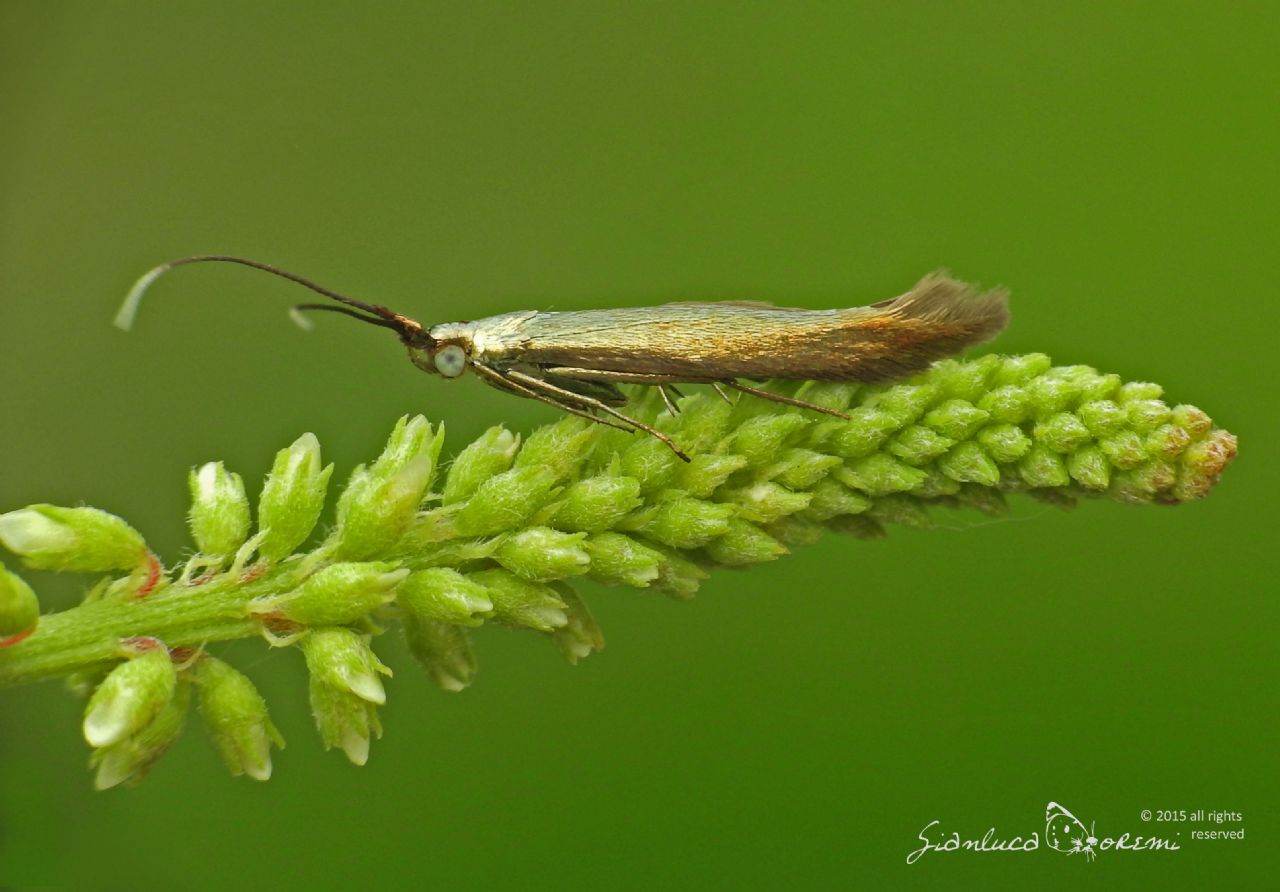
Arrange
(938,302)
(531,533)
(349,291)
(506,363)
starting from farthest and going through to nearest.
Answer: (349,291)
(506,363)
(938,302)
(531,533)

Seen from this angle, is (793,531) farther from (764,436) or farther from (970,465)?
(970,465)

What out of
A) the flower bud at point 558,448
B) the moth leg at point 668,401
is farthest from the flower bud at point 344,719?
the moth leg at point 668,401

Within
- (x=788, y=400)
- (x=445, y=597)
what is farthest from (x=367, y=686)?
(x=788, y=400)

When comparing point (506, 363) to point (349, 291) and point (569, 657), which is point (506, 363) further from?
point (349, 291)

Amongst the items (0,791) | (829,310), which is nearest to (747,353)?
(829,310)

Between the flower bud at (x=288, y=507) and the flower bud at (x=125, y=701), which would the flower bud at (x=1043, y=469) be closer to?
the flower bud at (x=288, y=507)

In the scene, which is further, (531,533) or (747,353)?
(747,353)

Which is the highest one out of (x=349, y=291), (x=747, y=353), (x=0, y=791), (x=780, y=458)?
(x=349, y=291)

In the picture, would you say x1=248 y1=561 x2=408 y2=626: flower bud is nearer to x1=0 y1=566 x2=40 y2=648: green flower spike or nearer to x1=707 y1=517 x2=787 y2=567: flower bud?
x1=0 y1=566 x2=40 y2=648: green flower spike

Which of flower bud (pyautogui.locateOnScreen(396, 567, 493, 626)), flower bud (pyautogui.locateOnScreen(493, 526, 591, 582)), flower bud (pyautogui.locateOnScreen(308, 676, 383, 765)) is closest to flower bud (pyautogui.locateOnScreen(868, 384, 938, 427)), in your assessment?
flower bud (pyautogui.locateOnScreen(493, 526, 591, 582))
